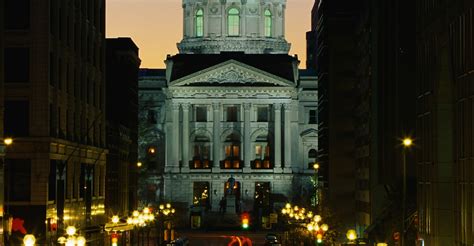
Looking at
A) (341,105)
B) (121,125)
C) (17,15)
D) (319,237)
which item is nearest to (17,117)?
(17,15)

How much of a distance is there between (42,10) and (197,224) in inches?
4100

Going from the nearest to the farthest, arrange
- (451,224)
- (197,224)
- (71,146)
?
1. (451,224)
2. (71,146)
3. (197,224)

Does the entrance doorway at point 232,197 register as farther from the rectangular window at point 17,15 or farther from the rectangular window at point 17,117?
the rectangular window at point 17,15

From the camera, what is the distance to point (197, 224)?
167875 mm

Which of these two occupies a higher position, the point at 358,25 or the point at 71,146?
the point at 358,25

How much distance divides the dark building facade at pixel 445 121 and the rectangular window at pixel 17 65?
1968 cm

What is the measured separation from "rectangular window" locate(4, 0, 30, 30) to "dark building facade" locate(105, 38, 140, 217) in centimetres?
3234

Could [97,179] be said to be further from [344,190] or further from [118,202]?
[344,190]

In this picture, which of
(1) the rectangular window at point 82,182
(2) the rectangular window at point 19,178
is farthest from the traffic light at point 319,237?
(2) the rectangular window at point 19,178

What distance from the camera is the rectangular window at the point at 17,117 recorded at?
65.9 meters

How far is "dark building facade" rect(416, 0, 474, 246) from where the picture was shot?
43.3 meters

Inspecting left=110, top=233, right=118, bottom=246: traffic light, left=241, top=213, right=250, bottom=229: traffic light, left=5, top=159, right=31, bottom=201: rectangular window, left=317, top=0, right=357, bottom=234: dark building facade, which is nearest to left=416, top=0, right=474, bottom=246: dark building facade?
left=5, top=159, right=31, bottom=201: rectangular window

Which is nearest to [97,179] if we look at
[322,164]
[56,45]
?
[56,45]

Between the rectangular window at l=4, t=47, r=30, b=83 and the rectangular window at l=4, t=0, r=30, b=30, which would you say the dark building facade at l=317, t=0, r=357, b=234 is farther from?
the rectangular window at l=4, t=0, r=30, b=30
